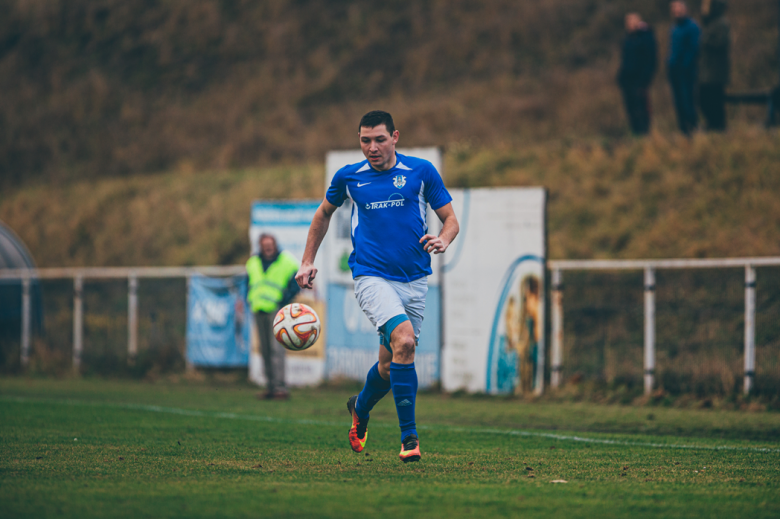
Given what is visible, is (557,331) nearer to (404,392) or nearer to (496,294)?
(496,294)

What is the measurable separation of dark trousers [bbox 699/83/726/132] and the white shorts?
13573 millimetres

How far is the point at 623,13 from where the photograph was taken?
31.5 m

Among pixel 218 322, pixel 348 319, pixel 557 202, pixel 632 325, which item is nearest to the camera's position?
pixel 632 325

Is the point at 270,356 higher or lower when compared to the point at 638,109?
lower

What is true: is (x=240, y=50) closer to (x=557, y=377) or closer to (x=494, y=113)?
(x=494, y=113)

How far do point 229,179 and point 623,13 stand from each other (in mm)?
13667

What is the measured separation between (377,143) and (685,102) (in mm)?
13595

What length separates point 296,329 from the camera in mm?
7945

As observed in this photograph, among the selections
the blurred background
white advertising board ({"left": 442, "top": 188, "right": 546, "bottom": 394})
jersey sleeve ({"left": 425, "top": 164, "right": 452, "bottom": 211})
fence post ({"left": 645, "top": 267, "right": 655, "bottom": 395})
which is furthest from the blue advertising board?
jersey sleeve ({"left": 425, "top": 164, "right": 452, "bottom": 211})

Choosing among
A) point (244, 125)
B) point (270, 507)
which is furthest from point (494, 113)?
point (270, 507)

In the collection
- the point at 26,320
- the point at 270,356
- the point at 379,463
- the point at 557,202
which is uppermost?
the point at 557,202

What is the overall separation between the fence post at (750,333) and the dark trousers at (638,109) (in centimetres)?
806

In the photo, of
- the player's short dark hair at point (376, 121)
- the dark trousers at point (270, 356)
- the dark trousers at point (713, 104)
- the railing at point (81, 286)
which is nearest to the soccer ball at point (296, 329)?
the player's short dark hair at point (376, 121)

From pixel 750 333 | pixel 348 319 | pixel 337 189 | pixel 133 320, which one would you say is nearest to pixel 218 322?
pixel 133 320
